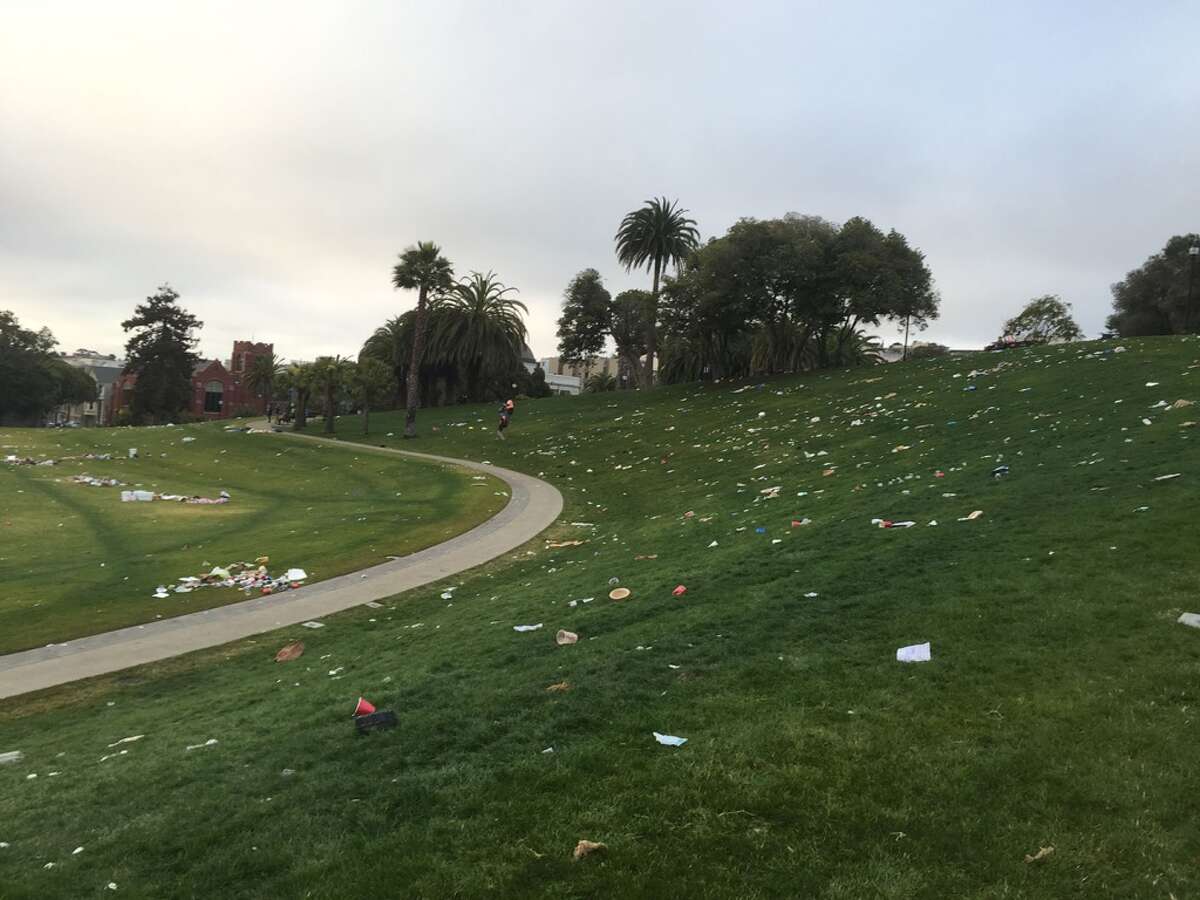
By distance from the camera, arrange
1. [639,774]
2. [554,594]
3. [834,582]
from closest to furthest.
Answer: [639,774] < [834,582] < [554,594]

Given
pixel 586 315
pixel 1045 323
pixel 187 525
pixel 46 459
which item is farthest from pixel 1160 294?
pixel 46 459

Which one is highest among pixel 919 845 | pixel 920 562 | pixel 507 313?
pixel 507 313

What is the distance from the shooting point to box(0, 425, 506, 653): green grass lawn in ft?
38.4

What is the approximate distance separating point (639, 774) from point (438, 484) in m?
22.0

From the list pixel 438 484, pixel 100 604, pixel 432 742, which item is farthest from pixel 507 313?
pixel 432 742

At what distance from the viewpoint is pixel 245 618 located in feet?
35.7

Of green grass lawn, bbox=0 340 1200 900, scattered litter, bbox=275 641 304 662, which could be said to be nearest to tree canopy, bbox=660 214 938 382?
green grass lawn, bbox=0 340 1200 900

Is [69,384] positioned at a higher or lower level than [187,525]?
higher

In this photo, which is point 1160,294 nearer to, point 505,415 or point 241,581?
point 505,415

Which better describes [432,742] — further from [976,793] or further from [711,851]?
[976,793]

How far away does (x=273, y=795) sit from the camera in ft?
16.0

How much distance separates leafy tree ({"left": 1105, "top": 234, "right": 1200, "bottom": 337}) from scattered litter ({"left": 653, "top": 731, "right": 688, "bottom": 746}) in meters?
56.5

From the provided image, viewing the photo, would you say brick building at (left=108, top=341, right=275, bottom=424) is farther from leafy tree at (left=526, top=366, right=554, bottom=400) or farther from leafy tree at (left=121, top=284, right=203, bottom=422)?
leafy tree at (left=526, top=366, right=554, bottom=400)

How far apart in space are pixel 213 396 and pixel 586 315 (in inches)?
2781
